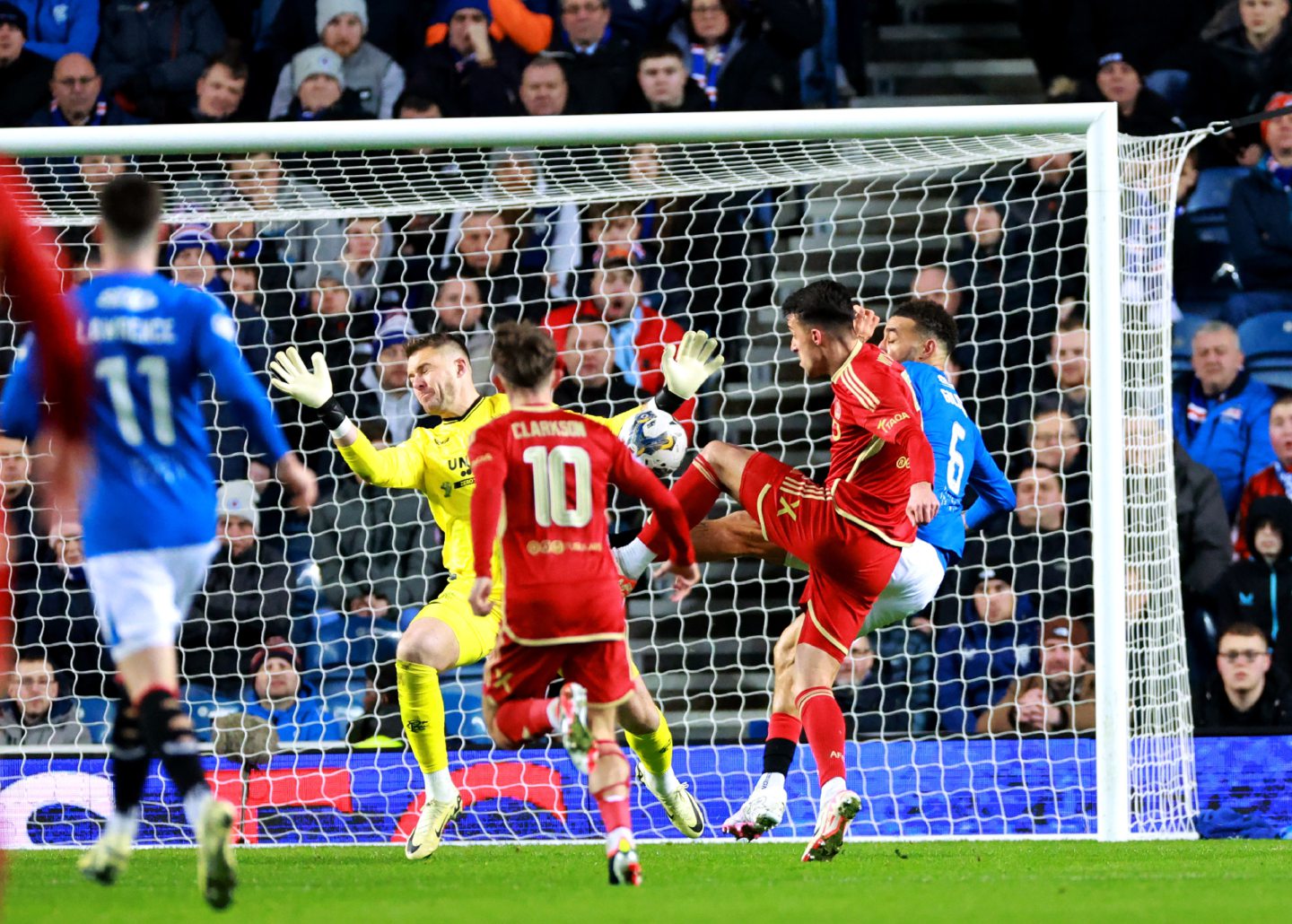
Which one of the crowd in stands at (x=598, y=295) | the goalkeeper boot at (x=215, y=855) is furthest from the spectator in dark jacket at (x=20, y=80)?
the goalkeeper boot at (x=215, y=855)

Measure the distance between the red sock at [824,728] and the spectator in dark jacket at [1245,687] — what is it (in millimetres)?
2707

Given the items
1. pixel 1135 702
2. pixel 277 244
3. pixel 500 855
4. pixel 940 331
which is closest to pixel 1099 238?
pixel 940 331

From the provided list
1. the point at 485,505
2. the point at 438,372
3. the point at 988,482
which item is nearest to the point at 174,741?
the point at 485,505

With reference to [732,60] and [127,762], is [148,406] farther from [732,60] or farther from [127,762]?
[732,60]

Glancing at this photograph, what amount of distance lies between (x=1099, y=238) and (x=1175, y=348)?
125 inches

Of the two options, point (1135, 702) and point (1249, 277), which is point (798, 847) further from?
point (1249, 277)

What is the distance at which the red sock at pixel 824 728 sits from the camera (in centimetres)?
612

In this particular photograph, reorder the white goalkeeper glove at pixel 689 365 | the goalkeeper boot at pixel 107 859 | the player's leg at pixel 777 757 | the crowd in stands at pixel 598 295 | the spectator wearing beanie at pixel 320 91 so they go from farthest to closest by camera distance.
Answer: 1. the spectator wearing beanie at pixel 320 91
2. the crowd in stands at pixel 598 295
3. the white goalkeeper glove at pixel 689 365
4. the player's leg at pixel 777 757
5. the goalkeeper boot at pixel 107 859

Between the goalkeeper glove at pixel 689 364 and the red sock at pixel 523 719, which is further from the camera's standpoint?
the goalkeeper glove at pixel 689 364

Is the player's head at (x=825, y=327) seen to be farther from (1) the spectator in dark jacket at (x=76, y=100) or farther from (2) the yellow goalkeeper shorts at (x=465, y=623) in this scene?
(1) the spectator in dark jacket at (x=76, y=100)

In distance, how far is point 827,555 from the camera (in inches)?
245

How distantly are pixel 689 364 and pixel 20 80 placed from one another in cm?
648

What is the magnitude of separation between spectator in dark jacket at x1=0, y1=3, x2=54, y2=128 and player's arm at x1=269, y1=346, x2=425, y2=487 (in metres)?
5.37

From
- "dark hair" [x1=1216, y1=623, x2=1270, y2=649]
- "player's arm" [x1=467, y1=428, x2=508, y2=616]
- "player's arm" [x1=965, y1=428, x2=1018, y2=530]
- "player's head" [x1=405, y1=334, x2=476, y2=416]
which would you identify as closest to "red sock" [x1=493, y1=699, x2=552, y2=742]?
"player's arm" [x1=467, y1=428, x2=508, y2=616]
